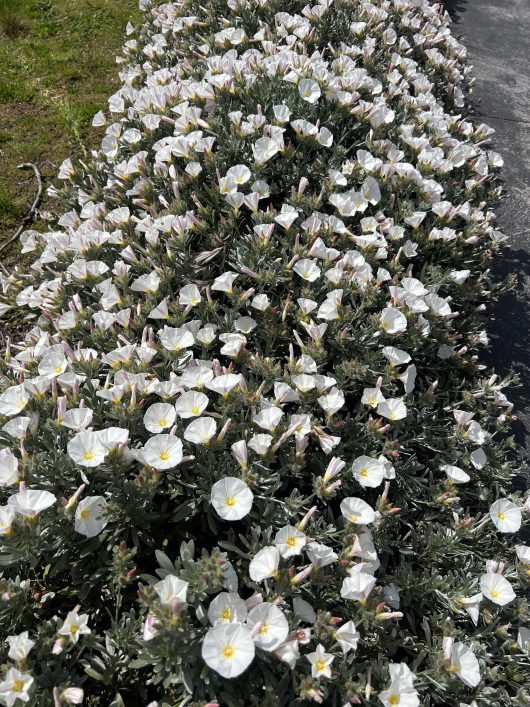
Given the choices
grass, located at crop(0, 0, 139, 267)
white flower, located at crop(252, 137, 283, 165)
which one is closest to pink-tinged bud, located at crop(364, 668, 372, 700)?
white flower, located at crop(252, 137, 283, 165)

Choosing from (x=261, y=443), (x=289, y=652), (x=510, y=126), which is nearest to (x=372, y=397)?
(x=261, y=443)

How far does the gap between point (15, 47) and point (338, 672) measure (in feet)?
20.4

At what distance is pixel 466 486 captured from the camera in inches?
90.4

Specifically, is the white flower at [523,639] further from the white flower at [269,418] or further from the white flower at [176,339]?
the white flower at [176,339]

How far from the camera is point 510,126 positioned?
495 centimetres

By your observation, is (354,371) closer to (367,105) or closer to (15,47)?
(367,105)

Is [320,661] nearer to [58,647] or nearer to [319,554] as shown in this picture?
[319,554]

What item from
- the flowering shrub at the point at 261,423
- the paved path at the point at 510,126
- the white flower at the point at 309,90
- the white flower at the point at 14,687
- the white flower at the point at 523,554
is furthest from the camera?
the paved path at the point at 510,126

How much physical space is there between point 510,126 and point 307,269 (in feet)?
12.4

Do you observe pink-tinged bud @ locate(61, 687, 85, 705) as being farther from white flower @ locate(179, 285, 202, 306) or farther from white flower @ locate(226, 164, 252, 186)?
white flower @ locate(226, 164, 252, 186)

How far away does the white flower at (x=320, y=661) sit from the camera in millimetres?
1512

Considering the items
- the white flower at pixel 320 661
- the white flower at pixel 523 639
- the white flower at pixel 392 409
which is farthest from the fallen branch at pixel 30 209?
the white flower at pixel 523 639

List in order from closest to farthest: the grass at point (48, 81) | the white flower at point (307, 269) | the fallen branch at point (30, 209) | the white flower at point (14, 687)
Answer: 1. the white flower at point (14, 687)
2. the white flower at point (307, 269)
3. the fallen branch at point (30, 209)
4. the grass at point (48, 81)

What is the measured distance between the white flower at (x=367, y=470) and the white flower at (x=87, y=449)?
873 mm
